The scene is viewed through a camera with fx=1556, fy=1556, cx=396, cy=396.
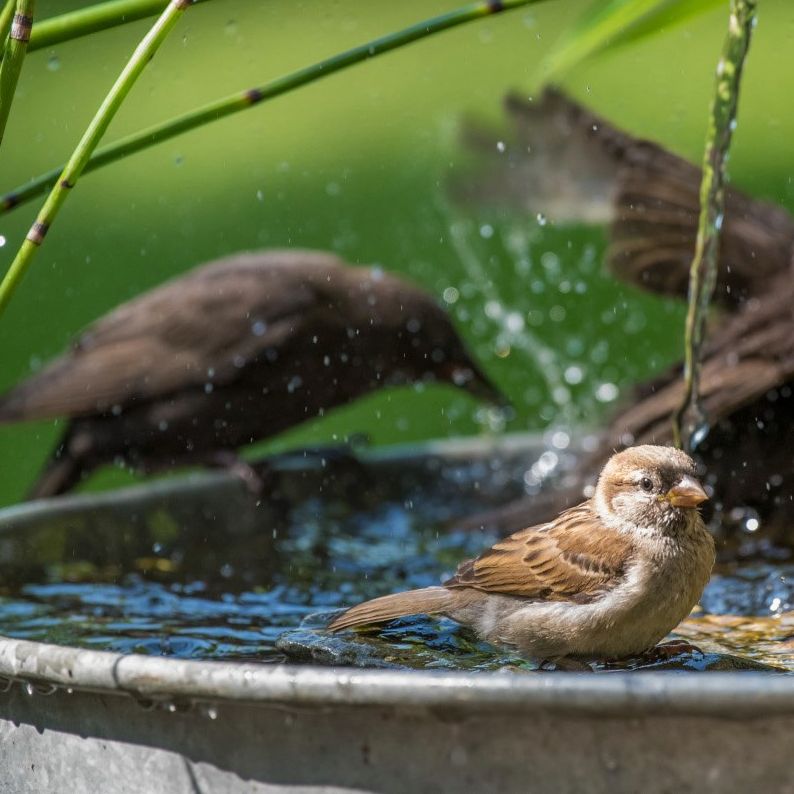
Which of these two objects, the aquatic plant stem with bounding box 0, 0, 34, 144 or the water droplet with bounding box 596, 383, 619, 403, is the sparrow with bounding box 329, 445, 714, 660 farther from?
the water droplet with bounding box 596, 383, 619, 403

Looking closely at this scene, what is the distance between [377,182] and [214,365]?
494 cm

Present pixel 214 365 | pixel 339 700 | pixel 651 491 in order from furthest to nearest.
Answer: pixel 214 365 → pixel 651 491 → pixel 339 700

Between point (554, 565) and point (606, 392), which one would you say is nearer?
point (554, 565)

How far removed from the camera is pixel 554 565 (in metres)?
2.73

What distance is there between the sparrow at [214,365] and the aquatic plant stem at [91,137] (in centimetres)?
269

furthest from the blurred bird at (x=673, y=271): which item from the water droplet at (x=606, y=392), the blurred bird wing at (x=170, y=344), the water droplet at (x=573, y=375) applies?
the water droplet at (x=573, y=375)

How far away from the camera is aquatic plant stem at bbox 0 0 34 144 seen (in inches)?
87.0

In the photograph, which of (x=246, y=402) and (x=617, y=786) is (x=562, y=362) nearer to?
(x=246, y=402)

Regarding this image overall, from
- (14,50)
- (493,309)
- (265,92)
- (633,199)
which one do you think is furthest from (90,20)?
(493,309)

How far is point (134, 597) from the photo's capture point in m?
3.53

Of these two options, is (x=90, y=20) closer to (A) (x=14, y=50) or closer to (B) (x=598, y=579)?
(A) (x=14, y=50)

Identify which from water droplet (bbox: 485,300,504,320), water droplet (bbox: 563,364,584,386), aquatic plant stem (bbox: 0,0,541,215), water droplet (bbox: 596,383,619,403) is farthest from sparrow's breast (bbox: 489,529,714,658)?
water droplet (bbox: 485,300,504,320)

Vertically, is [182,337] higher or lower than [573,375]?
higher

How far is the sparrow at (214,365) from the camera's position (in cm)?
506
